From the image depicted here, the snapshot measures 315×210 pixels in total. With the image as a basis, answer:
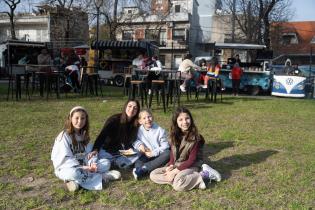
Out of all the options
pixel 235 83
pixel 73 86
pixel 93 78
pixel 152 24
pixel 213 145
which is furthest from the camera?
pixel 152 24

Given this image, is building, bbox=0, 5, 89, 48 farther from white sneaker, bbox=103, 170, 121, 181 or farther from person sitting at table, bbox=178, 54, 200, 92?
white sneaker, bbox=103, 170, 121, 181

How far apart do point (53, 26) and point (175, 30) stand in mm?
13655

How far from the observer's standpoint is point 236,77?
16.8 meters

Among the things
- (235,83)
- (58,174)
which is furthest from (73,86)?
(58,174)

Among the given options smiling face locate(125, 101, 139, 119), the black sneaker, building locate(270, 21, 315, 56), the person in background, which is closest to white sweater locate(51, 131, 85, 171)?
the black sneaker

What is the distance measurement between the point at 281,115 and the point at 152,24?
34047 millimetres

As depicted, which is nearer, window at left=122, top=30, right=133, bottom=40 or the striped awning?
the striped awning

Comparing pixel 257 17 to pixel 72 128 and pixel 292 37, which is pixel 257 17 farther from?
pixel 72 128

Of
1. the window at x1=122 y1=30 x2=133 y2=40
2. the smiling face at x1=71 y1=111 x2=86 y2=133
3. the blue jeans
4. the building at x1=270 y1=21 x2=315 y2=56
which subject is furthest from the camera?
the window at x1=122 y1=30 x2=133 y2=40

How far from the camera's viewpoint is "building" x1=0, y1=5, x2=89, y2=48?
31837 millimetres

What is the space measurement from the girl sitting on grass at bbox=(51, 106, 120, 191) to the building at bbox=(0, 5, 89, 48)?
2650 centimetres

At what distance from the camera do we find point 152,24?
1676 inches

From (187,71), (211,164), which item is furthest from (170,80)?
(211,164)

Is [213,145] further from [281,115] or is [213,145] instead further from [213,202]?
[281,115]
